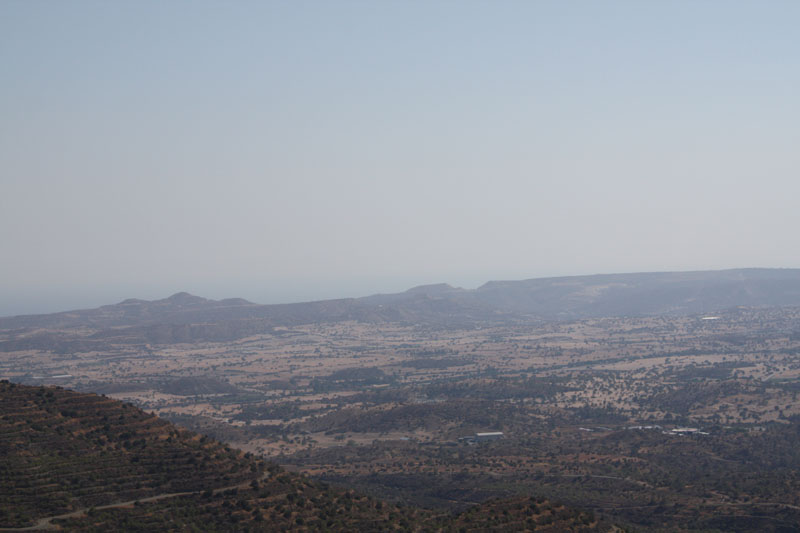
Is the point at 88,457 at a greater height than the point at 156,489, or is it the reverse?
the point at 88,457

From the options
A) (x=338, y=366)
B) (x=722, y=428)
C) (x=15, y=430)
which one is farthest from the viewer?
(x=338, y=366)

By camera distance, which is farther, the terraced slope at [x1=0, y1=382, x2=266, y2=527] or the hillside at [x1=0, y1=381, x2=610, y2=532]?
the terraced slope at [x1=0, y1=382, x2=266, y2=527]

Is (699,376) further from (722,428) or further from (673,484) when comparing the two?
(673,484)

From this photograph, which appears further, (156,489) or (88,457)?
(88,457)

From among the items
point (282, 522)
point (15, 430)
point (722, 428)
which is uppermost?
point (15, 430)

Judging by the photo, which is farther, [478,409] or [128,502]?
[478,409]

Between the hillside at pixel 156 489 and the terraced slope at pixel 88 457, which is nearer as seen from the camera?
the hillside at pixel 156 489

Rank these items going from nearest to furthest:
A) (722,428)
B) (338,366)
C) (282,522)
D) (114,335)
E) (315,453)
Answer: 1. (282,522)
2. (315,453)
3. (722,428)
4. (338,366)
5. (114,335)

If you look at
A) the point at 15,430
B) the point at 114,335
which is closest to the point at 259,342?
the point at 114,335
